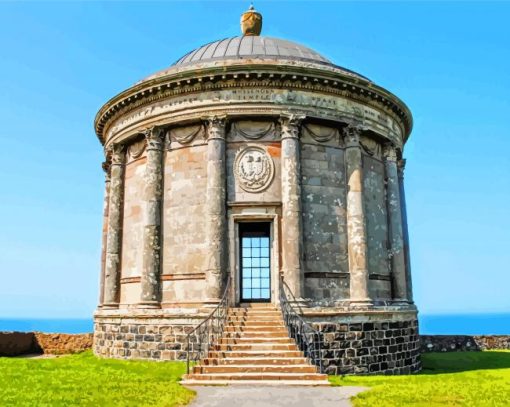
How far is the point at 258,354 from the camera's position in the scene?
44.0 feet

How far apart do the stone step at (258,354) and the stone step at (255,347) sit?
19 cm

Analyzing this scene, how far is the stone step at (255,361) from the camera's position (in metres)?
13.1

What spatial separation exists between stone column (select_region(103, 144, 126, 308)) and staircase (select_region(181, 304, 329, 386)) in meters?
6.00

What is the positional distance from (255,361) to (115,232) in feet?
29.5

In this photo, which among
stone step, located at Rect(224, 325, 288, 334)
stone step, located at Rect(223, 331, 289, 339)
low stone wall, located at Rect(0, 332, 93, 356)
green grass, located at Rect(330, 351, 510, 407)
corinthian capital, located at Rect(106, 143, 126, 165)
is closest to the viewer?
green grass, located at Rect(330, 351, 510, 407)

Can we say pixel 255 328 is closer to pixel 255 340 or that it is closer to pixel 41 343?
pixel 255 340

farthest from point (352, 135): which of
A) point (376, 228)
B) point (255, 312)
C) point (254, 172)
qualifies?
point (255, 312)

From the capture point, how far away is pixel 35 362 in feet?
54.1

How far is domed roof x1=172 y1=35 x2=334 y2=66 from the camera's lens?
67.4 feet

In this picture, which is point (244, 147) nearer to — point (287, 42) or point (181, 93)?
point (181, 93)

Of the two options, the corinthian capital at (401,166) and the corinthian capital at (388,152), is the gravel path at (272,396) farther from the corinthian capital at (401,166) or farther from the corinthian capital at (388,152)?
the corinthian capital at (401,166)

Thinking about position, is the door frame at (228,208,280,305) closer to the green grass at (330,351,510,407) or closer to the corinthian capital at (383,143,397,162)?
the green grass at (330,351,510,407)

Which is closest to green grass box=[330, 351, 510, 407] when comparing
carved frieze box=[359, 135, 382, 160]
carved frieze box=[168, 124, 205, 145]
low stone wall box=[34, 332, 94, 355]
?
carved frieze box=[359, 135, 382, 160]

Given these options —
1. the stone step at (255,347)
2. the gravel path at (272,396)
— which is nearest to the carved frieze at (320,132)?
the stone step at (255,347)
